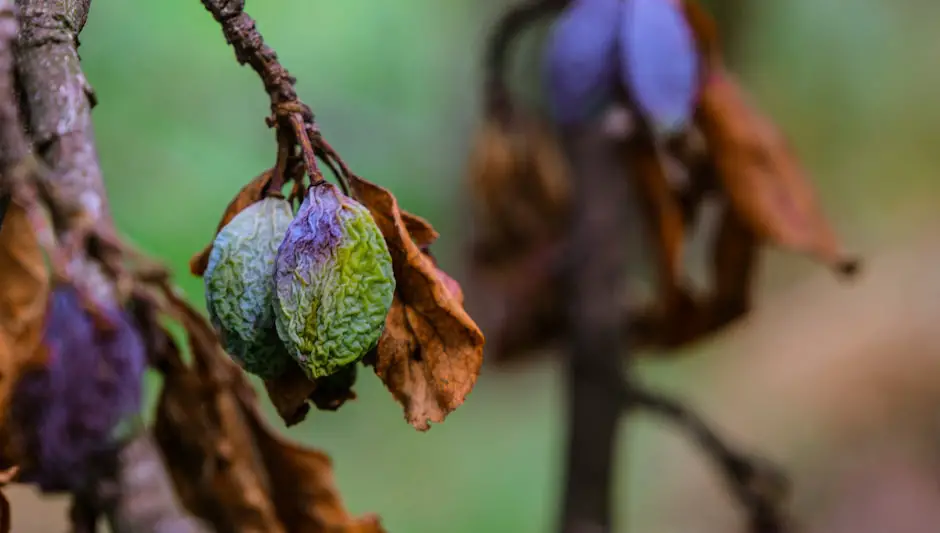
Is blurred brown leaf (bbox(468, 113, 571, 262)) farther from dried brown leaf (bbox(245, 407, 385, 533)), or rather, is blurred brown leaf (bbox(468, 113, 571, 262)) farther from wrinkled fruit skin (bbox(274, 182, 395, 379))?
wrinkled fruit skin (bbox(274, 182, 395, 379))

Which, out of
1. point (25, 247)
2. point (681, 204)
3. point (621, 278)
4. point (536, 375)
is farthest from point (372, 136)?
point (25, 247)

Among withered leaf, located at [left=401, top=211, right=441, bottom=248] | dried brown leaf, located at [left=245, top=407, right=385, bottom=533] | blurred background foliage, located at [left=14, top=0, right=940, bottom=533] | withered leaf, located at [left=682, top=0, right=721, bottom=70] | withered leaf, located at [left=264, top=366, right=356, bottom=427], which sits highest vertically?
withered leaf, located at [left=401, top=211, right=441, bottom=248]

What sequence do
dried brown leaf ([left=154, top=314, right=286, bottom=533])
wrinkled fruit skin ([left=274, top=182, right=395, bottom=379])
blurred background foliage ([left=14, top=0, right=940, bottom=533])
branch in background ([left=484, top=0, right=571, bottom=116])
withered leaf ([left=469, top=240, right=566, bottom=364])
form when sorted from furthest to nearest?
1. blurred background foliage ([left=14, top=0, right=940, bottom=533])
2. withered leaf ([left=469, top=240, right=566, bottom=364])
3. branch in background ([left=484, top=0, right=571, bottom=116])
4. dried brown leaf ([left=154, top=314, right=286, bottom=533])
5. wrinkled fruit skin ([left=274, top=182, right=395, bottom=379])

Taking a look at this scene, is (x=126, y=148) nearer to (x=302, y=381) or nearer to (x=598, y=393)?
(x=598, y=393)

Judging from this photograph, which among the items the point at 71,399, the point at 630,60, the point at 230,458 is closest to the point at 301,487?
the point at 230,458

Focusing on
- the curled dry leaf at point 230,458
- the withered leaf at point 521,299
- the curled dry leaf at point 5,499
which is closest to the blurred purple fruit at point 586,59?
the withered leaf at point 521,299

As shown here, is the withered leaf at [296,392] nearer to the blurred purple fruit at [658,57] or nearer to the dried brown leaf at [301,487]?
the dried brown leaf at [301,487]

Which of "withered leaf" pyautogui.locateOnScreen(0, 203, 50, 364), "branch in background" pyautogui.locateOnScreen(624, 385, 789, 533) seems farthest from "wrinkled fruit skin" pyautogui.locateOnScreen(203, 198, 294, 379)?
"branch in background" pyautogui.locateOnScreen(624, 385, 789, 533)

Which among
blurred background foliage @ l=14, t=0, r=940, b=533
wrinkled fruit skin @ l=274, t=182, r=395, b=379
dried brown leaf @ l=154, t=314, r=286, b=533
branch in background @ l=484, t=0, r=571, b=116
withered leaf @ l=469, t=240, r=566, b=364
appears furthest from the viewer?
Answer: blurred background foliage @ l=14, t=0, r=940, b=533
